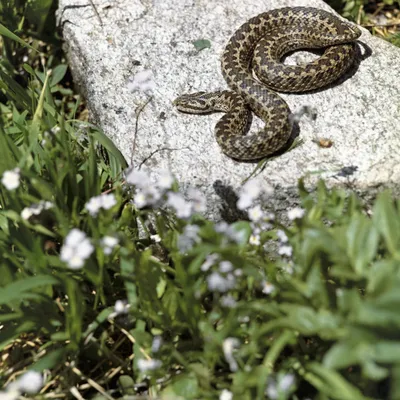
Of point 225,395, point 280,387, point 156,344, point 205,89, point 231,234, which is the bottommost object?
point 225,395

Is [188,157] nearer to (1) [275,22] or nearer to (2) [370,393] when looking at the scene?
(1) [275,22]

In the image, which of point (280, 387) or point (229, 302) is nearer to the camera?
point (280, 387)

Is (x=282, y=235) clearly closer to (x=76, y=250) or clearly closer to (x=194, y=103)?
(x=76, y=250)

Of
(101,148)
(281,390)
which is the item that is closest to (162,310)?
(281,390)

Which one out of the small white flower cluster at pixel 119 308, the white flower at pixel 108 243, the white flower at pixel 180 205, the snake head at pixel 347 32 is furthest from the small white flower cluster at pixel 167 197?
the snake head at pixel 347 32

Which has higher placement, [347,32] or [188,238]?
[347,32]

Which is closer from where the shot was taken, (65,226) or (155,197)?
(155,197)

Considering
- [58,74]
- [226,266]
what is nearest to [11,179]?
[226,266]
